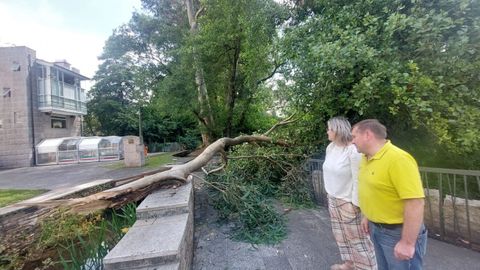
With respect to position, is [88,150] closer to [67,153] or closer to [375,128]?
[67,153]

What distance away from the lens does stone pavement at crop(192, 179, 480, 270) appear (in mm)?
2652

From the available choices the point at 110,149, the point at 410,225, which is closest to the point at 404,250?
the point at 410,225

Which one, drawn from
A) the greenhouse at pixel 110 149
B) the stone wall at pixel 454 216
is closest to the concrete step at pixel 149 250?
the stone wall at pixel 454 216

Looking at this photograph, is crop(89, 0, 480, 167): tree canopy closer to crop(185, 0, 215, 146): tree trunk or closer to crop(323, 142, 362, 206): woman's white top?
crop(323, 142, 362, 206): woman's white top

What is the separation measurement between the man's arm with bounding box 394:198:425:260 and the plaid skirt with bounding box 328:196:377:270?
711mm

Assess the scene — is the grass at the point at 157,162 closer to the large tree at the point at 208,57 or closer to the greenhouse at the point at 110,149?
the large tree at the point at 208,57

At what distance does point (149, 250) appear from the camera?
191 cm

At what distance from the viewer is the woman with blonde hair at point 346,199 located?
2.28m

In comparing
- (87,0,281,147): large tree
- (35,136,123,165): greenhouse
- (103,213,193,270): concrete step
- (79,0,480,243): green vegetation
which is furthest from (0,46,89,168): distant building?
(103,213,193,270): concrete step

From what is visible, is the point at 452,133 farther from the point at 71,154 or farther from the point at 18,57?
the point at 18,57

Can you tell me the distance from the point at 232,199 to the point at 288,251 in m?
1.16

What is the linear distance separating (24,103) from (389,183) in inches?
902

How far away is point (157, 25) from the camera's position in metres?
14.9

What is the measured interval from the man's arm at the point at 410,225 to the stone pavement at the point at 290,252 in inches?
49.6
